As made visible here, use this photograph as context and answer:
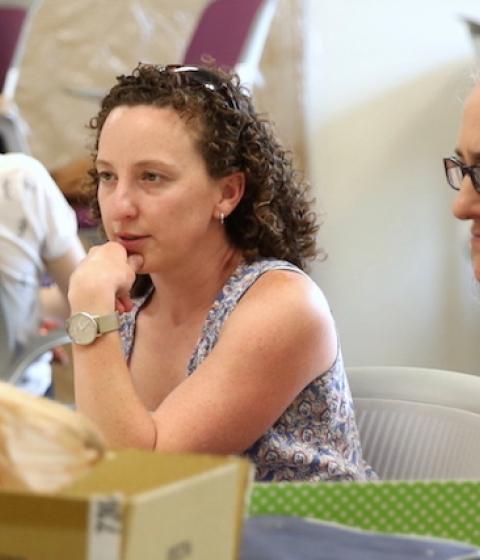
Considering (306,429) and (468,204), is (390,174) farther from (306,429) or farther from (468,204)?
(468,204)

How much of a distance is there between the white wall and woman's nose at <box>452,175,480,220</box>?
118 inches

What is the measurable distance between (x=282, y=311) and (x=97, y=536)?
2.89 feet

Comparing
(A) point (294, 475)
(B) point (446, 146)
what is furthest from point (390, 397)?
(B) point (446, 146)

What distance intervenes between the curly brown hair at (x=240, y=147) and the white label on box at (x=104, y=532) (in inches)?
41.3

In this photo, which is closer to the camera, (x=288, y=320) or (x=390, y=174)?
(x=288, y=320)

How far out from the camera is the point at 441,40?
4.39 m

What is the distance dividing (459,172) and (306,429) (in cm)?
46

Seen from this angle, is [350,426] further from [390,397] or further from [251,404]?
[251,404]

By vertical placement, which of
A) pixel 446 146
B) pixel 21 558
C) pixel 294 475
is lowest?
pixel 294 475

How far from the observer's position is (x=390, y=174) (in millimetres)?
4457

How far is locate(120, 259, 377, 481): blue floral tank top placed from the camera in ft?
5.13

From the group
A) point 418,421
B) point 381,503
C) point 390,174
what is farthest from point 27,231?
point 390,174

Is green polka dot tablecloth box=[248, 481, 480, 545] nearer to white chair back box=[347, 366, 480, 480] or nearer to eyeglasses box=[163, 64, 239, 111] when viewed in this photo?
white chair back box=[347, 366, 480, 480]

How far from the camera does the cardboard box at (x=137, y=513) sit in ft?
2.24
